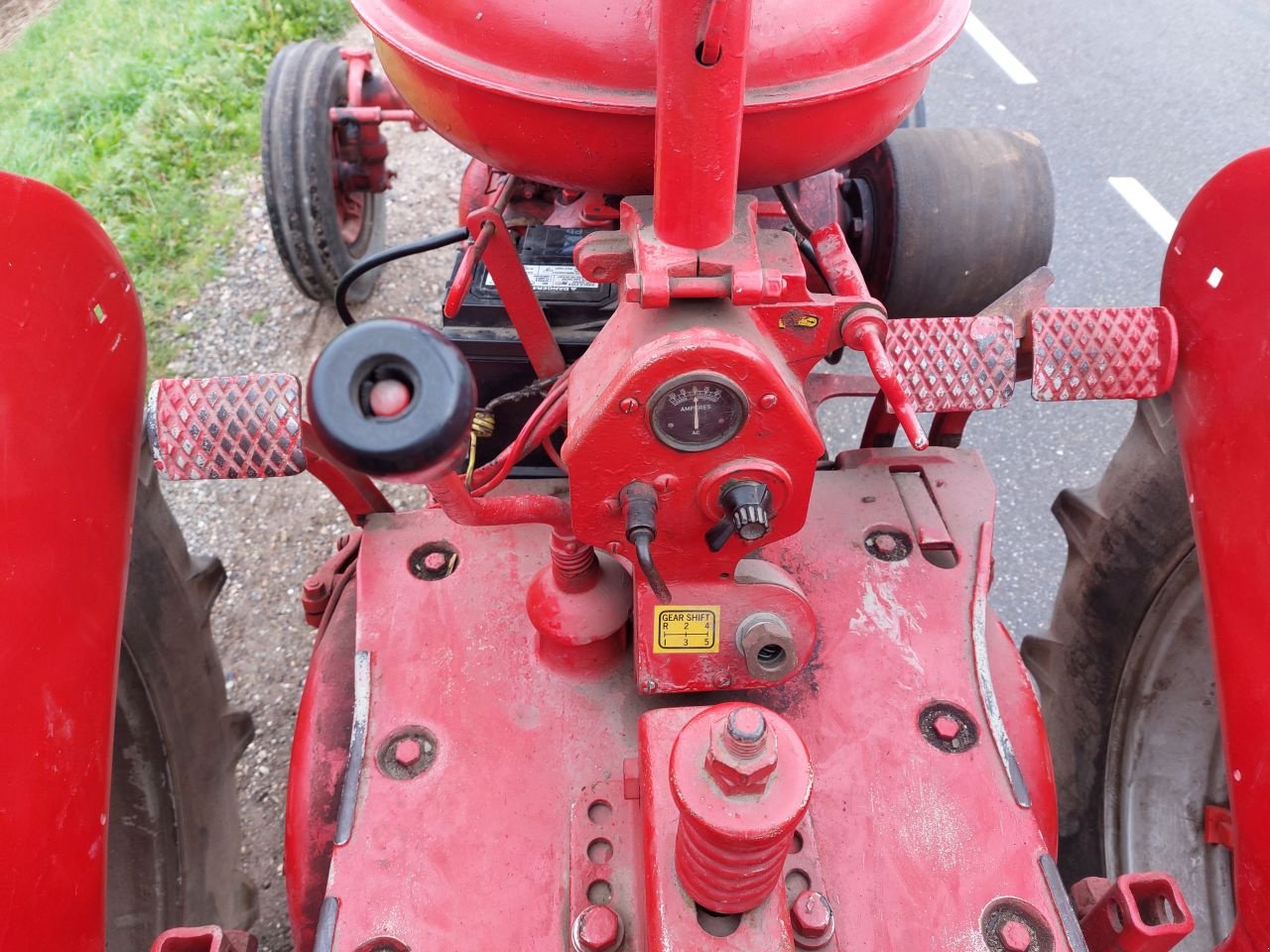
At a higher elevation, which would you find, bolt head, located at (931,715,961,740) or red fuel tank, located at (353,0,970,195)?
red fuel tank, located at (353,0,970,195)

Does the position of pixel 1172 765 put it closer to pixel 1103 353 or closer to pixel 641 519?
pixel 1103 353

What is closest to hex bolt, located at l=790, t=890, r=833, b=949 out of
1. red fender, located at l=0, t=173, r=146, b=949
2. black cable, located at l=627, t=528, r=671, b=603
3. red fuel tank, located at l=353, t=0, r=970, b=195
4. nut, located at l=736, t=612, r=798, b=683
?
nut, located at l=736, t=612, r=798, b=683

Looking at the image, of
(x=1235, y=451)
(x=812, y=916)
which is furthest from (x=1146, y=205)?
(x=812, y=916)

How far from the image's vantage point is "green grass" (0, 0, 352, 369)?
3156 millimetres

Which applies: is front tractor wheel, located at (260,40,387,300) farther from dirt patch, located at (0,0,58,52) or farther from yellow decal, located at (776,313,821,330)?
dirt patch, located at (0,0,58,52)

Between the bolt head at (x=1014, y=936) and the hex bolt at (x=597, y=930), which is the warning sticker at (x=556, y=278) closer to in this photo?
the hex bolt at (x=597, y=930)

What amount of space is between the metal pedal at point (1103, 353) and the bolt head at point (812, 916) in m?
0.75

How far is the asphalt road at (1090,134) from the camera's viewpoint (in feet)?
8.27

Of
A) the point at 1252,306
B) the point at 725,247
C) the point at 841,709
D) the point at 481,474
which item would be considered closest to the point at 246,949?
the point at 481,474

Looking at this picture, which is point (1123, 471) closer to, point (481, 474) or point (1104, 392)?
point (1104, 392)

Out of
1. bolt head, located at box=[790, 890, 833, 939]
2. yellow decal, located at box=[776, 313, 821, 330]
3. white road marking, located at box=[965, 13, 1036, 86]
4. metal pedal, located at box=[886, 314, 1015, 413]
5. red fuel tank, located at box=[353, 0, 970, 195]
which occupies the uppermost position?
red fuel tank, located at box=[353, 0, 970, 195]

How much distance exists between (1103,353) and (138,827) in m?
1.48

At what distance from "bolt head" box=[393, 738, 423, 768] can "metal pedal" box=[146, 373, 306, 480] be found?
40cm

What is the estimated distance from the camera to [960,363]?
1.38 meters
